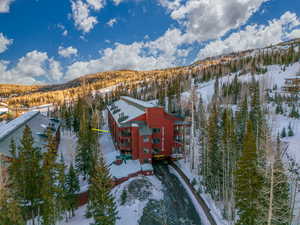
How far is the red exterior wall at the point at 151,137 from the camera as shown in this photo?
36.6m

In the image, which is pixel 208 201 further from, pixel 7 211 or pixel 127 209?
pixel 7 211

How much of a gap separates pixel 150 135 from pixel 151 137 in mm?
513

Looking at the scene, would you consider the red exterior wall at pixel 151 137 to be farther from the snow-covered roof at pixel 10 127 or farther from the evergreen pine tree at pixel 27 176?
the snow-covered roof at pixel 10 127

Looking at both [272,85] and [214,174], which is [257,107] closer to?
[214,174]

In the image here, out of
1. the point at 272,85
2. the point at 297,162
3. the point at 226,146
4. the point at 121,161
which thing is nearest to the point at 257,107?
the point at 297,162

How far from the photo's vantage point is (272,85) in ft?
256

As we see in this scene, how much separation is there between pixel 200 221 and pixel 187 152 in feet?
54.8

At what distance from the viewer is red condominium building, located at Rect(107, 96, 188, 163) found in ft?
120

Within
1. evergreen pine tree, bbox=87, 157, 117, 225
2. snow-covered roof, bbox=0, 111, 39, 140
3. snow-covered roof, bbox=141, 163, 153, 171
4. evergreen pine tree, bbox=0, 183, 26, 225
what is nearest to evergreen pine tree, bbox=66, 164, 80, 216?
evergreen pine tree, bbox=87, 157, 117, 225

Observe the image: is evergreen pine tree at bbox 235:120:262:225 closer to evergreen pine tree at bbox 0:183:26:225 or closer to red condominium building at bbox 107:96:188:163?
red condominium building at bbox 107:96:188:163

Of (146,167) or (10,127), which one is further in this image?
(10,127)

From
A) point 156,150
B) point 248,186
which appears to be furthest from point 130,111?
point 248,186

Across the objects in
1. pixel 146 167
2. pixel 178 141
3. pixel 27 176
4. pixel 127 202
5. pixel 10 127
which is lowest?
pixel 127 202

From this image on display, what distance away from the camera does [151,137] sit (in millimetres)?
36844
